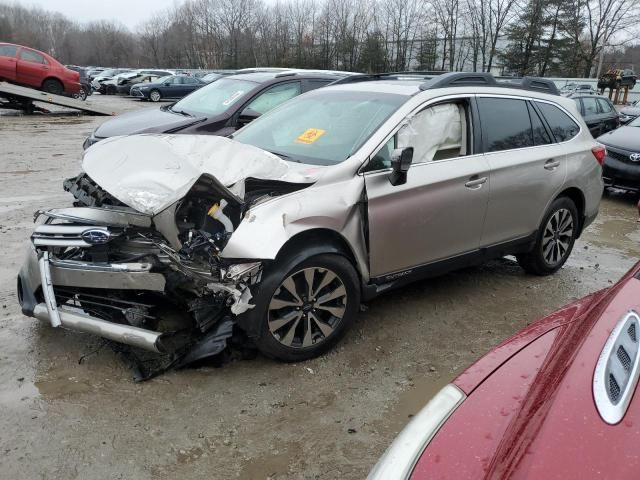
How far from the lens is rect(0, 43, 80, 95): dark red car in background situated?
58.0 feet

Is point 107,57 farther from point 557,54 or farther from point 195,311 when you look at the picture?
point 195,311

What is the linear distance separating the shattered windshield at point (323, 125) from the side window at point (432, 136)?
163 millimetres

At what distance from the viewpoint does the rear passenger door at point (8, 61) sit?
17578mm

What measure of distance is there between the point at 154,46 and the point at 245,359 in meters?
89.1

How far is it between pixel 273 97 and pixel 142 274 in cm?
489

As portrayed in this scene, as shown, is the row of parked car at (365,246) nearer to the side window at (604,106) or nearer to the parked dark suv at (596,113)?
the parked dark suv at (596,113)

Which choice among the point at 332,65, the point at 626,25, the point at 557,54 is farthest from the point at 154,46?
the point at 626,25

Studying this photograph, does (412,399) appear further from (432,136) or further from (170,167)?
(170,167)

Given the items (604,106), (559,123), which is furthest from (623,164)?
(604,106)

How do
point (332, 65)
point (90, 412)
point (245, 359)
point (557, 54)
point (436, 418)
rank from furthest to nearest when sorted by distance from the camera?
point (332, 65)
point (557, 54)
point (245, 359)
point (90, 412)
point (436, 418)

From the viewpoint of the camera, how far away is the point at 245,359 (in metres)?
3.46

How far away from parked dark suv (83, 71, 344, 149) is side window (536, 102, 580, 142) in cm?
364

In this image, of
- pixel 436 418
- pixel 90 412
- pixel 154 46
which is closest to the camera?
pixel 436 418

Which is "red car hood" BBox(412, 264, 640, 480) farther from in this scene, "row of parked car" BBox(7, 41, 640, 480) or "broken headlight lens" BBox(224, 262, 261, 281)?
"broken headlight lens" BBox(224, 262, 261, 281)
